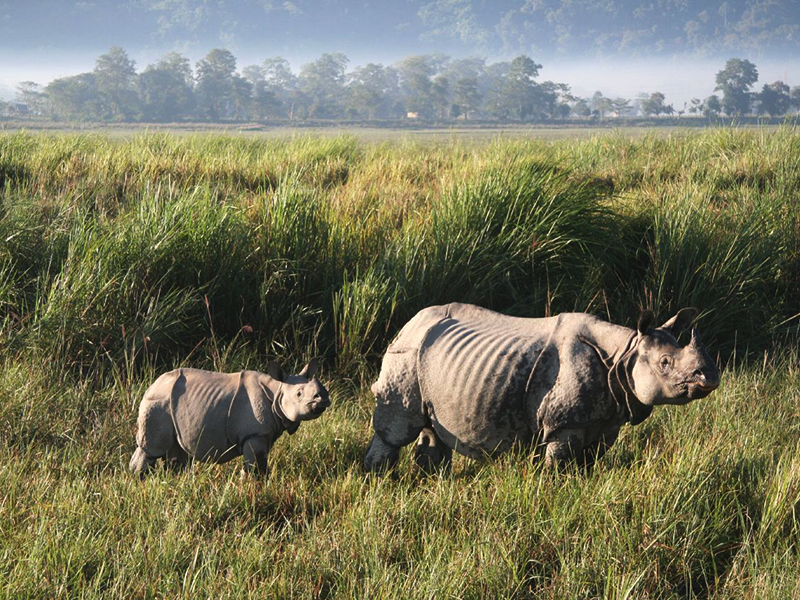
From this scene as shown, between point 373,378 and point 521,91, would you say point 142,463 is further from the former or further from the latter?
point 521,91

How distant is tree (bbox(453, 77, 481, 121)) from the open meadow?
149 m

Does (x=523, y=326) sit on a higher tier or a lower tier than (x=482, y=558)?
higher

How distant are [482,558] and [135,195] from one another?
760 centimetres

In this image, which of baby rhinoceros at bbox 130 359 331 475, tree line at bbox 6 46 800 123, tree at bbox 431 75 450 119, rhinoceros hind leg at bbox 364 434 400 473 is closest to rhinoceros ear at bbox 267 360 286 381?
baby rhinoceros at bbox 130 359 331 475

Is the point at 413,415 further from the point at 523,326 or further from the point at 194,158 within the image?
the point at 194,158

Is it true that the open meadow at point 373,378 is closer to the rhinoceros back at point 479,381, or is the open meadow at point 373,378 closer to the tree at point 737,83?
the rhinoceros back at point 479,381

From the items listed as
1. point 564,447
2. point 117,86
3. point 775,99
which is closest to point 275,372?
point 564,447

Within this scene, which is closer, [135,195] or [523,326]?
[523,326]

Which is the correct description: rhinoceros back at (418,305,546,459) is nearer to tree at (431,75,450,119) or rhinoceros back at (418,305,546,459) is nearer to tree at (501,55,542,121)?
tree at (501,55,542,121)

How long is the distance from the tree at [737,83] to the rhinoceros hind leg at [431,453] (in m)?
133

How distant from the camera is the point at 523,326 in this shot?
3.44 meters

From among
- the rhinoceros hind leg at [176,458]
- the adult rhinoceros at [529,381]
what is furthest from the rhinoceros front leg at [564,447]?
the rhinoceros hind leg at [176,458]

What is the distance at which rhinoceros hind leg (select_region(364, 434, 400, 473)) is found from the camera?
3.61 meters

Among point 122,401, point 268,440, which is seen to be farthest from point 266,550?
point 122,401
